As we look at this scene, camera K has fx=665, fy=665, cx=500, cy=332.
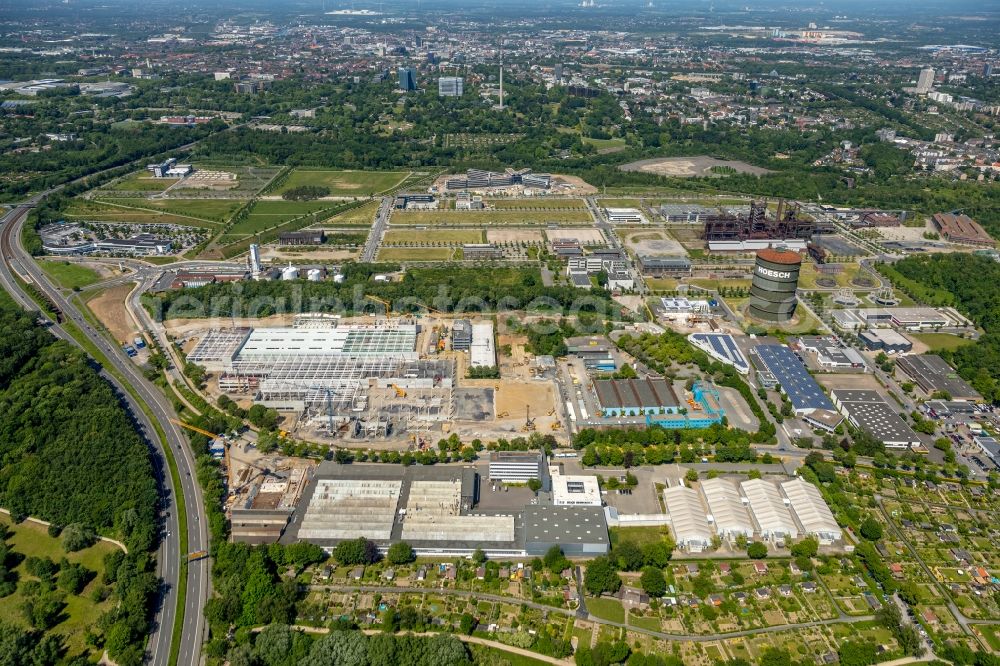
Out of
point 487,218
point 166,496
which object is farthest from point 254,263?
point 166,496

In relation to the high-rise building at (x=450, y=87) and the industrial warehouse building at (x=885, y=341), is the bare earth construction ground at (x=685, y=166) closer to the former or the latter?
the industrial warehouse building at (x=885, y=341)

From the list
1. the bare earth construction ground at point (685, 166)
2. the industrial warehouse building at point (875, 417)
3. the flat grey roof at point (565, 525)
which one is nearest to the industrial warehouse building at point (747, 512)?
the flat grey roof at point (565, 525)

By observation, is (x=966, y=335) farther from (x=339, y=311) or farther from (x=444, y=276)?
(x=339, y=311)

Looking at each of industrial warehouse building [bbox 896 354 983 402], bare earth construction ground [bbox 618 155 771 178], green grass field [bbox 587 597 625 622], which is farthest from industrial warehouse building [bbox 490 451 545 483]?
bare earth construction ground [bbox 618 155 771 178]

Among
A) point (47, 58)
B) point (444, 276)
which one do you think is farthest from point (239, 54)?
point (444, 276)

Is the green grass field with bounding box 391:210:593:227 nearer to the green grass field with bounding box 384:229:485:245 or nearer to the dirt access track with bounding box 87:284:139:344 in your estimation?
the green grass field with bounding box 384:229:485:245

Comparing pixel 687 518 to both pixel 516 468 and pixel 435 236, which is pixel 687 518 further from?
pixel 435 236

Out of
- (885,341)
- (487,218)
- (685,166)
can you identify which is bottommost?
(885,341)
